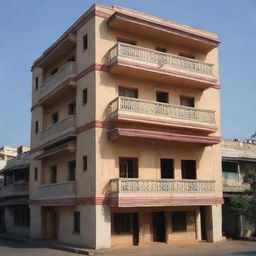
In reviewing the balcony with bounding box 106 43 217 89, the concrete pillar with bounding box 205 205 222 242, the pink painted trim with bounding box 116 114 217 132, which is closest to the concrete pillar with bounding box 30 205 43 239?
the pink painted trim with bounding box 116 114 217 132

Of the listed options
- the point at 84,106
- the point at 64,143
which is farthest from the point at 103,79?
the point at 64,143

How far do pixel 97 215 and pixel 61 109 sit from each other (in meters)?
9.43

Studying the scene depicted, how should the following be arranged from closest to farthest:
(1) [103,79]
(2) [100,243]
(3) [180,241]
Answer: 1. (2) [100,243]
2. (1) [103,79]
3. (3) [180,241]

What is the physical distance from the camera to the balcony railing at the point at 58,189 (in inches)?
953

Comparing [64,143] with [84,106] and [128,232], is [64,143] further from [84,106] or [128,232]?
[128,232]

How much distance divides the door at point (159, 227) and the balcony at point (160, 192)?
276cm

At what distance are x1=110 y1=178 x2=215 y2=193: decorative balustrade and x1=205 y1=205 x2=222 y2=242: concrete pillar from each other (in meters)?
2.34

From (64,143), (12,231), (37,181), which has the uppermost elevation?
(64,143)

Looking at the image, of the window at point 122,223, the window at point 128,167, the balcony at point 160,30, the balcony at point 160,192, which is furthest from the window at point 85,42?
the window at point 122,223

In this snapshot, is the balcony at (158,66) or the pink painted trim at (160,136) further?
the balcony at (158,66)

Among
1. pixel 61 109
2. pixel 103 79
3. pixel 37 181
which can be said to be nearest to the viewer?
pixel 103 79

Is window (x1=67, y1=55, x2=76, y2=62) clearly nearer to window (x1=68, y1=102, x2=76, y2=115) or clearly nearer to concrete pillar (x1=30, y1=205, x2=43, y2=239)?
window (x1=68, y1=102, x2=76, y2=115)

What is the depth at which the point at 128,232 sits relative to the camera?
23.8 metres

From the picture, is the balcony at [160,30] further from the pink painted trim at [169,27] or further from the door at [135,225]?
the door at [135,225]
